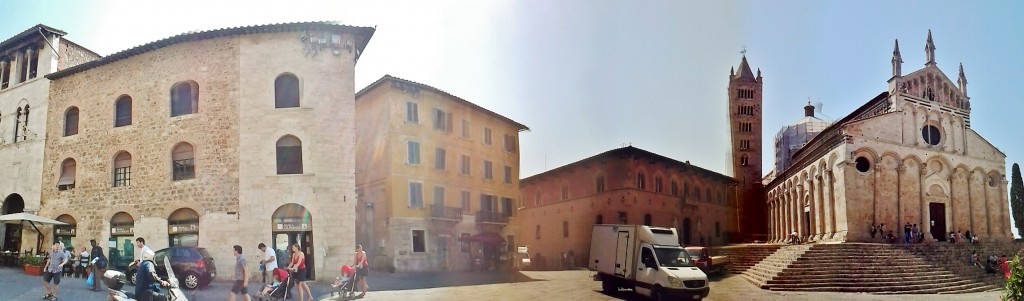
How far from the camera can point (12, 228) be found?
58.5 ft

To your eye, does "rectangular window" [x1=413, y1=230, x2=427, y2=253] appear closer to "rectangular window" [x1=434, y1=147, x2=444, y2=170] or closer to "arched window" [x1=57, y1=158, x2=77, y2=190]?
"rectangular window" [x1=434, y1=147, x2=444, y2=170]

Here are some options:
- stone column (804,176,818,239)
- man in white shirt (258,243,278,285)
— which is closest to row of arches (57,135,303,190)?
man in white shirt (258,243,278,285)

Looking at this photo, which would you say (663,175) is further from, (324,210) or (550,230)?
(324,210)

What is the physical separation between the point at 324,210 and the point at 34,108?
29.8ft

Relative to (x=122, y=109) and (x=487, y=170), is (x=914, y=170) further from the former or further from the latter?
(x=122, y=109)

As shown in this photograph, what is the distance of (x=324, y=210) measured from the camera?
1363 centimetres

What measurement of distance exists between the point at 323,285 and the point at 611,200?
6.58 meters

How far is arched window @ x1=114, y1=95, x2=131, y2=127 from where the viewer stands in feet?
49.3

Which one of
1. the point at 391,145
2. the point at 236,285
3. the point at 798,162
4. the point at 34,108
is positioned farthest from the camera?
the point at 798,162

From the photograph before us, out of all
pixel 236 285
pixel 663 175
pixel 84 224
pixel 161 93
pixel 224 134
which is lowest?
pixel 236 285

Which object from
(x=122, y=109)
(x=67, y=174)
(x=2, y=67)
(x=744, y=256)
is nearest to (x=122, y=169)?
(x=122, y=109)

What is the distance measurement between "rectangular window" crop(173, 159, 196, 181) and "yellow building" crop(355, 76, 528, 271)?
3859mm

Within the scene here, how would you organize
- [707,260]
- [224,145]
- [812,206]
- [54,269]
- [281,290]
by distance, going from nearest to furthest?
[281,290]
[54,269]
[224,145]
[707,260]
[812,206]

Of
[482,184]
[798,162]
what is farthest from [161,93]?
[798,162]
